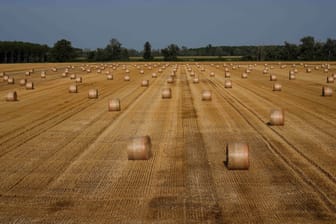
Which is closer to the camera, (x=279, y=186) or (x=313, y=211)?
(x=313, y=211)

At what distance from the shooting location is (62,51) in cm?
14438

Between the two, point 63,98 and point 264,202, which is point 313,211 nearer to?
point 264,202

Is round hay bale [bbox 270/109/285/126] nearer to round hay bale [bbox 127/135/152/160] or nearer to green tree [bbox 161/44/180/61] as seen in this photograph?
round hay bale [bbox 127/135/152/160]

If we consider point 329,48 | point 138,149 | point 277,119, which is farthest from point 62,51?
point 138,149

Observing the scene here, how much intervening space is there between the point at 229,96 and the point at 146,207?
59.8ft

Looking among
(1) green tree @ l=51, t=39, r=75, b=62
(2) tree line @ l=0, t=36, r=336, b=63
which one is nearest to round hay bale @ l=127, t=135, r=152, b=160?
(2) tree line @ l=0, t=36, r=336, b=63

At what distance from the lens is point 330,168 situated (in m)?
10.9

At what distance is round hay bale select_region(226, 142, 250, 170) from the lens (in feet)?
34.8

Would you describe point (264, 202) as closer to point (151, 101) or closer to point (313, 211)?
point (313, 211)

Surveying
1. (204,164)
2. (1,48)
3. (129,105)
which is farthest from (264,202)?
(1,48)

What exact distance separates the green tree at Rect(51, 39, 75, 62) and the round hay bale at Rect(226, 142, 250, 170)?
446 ft

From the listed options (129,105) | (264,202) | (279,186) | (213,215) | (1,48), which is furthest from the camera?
(1,48)

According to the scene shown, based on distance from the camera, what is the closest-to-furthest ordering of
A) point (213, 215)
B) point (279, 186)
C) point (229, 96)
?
point (213, 215), point (279, 186), point (229, 96)

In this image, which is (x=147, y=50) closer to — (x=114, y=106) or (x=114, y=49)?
(x=114, y=49)
